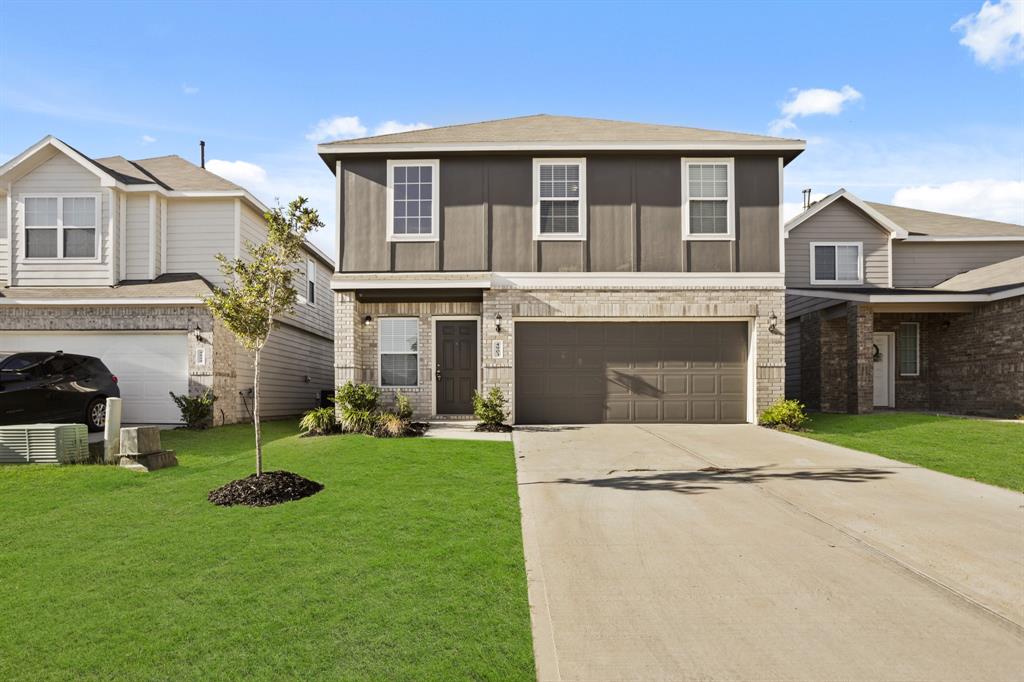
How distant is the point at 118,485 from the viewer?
7.62m

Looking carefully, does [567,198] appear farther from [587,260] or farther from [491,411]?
[491,411]

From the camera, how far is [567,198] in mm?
13391

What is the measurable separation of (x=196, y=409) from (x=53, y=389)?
292 cm

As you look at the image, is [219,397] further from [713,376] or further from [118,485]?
[713,376]

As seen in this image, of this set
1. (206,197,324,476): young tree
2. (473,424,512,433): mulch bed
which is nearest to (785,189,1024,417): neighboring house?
(473,424,512,433): mulch bed

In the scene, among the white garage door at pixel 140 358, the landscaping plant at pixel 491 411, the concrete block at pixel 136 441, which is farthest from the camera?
the white garage door at pixel 140 358

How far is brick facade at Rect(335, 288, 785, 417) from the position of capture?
1311 centimetres

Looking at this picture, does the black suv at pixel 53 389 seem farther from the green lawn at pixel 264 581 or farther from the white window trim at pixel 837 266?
the white window trim at pixel 837 266

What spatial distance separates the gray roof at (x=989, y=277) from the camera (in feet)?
51.1

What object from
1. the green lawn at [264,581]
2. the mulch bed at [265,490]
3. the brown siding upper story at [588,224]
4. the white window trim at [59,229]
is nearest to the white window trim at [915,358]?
the brown siding upper story at [588,224]

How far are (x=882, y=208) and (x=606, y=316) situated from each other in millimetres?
14179

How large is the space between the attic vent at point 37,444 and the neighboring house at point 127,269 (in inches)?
202

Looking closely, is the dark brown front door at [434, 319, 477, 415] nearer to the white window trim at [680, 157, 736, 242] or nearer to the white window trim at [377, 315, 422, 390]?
the white window trim at [377, 315, 422, 390]

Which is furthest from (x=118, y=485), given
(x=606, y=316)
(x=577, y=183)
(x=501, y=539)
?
(x=577, y=183)
